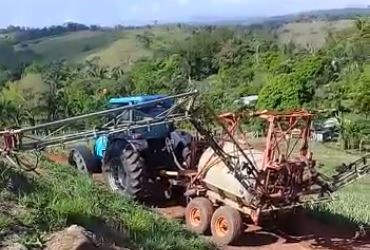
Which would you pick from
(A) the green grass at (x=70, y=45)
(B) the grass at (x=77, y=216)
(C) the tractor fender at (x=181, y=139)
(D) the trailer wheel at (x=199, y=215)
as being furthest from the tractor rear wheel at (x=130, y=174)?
(A) the green grass at (x=70, y=45)

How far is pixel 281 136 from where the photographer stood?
8.52 m

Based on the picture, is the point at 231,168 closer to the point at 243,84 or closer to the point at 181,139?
→ the point at 181,139

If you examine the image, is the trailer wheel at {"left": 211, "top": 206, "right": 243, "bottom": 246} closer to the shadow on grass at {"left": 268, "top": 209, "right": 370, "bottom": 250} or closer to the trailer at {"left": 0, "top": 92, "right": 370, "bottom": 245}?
the trailer at {"left": 0, "top": 92, "right": 370, "bottom": 245}

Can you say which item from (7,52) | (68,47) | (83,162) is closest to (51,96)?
(83,162)

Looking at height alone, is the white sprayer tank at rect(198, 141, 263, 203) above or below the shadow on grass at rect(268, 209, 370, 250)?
above

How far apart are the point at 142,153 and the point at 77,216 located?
417 centimetres

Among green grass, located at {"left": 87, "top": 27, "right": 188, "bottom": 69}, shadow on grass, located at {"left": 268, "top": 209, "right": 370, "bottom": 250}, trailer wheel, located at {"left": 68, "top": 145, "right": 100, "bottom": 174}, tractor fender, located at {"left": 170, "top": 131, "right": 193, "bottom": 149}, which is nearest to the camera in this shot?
shadow on grass, located at {"left": 268, "top": 209, "right": 370, "bottom": 250}

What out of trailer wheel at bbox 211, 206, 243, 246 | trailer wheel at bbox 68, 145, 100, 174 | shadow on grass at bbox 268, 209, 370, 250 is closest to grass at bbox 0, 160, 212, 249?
trailer wheel at bbox 211, 206, 243, 246

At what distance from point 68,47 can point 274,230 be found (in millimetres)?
110403

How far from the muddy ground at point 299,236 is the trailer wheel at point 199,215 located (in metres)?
0.24

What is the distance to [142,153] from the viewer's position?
34.1ft

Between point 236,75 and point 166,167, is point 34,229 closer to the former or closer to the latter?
point 166,167

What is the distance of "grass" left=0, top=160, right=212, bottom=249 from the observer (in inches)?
222

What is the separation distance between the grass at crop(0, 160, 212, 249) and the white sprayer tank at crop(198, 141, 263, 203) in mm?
1061
